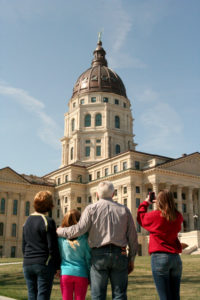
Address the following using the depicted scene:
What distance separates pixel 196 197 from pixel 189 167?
6.65m

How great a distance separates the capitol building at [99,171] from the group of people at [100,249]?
4827cm

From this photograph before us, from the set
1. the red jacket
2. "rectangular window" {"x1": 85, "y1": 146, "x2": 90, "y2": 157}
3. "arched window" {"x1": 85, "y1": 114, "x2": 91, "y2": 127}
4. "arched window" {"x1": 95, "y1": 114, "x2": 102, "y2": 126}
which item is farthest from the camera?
"arched window" {"x1": 85, "y1": 114, "x2": 91, "y2": 127}

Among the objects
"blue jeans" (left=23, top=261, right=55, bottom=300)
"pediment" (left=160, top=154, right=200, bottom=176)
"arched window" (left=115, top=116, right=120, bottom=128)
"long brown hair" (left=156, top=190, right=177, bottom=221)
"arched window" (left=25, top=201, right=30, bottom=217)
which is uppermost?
"arched window" (left=115, top=116, right=120, bottom=128)

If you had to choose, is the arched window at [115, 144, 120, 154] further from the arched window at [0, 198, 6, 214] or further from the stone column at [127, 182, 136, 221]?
the arched window at [0, 198, 6, 214]

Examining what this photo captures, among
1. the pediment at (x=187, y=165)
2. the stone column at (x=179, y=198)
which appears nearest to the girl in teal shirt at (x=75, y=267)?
the pediment at (x=187, y=165)

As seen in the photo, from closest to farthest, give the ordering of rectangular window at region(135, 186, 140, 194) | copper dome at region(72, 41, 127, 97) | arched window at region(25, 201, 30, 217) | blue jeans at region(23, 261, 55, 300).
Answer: blue jeans at region(23, 261, 55, 300), rectangular window at region(135, 186, 140, 194), arched window at region(25, 201, 30, 217), copper dome at region(72, 41, 127, 97)

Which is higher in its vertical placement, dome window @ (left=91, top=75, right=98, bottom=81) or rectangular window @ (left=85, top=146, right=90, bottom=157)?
dome window @ (left=91, top=75, right=98, bottom=81)

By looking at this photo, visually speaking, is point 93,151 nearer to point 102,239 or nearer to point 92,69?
point 92,69

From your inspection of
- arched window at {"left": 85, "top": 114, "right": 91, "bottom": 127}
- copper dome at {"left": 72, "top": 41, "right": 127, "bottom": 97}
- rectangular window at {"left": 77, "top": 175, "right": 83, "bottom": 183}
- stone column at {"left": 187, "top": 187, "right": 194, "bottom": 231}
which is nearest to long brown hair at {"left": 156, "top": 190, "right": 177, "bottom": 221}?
stone column at {"left": 187, "top": 187, "right": 194, "bottom": 231}

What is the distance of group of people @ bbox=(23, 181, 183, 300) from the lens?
6.57 m

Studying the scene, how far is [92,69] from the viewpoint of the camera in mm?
94875

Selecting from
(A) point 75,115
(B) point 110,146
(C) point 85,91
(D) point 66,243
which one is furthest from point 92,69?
(D) point 66,243

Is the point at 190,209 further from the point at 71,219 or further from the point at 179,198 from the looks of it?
the point at 71,219

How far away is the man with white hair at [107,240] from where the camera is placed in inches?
257
